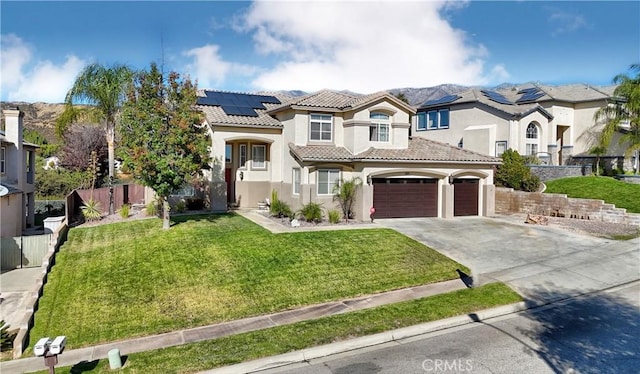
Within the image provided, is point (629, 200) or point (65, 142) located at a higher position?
point (65, 142)

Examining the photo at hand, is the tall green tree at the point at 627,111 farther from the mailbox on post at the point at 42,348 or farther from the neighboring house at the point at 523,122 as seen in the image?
the mailbox on post at the point at 42,348

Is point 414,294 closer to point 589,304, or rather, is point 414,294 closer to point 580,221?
point 589,304

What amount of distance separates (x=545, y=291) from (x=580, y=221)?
11.8 metres

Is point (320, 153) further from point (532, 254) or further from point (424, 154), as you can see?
point (532, 254)

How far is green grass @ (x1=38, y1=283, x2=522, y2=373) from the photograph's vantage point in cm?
912

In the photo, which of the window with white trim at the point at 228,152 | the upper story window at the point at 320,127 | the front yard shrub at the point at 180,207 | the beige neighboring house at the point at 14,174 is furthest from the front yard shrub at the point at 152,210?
the upper story window at the point at 320,127

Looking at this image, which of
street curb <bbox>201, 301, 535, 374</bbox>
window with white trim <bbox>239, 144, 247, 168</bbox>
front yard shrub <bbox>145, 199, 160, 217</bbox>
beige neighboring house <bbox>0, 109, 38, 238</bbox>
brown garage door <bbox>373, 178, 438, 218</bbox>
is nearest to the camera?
street curb <bbox>201, 301, 535, 374</bbox>

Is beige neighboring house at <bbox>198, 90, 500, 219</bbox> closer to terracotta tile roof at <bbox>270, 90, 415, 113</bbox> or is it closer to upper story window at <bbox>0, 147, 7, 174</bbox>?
terracotta tile roof at <bbox>270, 90, 415, 113</bbox>

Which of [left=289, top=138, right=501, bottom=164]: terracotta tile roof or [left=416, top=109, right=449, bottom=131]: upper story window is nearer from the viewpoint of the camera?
[left=289, top=138, right=501, bottom=164]: terracotta tile roof

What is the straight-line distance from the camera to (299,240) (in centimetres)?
1738

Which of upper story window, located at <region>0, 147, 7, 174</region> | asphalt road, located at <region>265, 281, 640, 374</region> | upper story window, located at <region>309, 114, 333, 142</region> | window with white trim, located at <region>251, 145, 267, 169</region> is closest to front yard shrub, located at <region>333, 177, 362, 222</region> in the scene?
upper story window, located at <region>309, 114, 333, 142</region>

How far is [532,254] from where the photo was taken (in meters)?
17.1

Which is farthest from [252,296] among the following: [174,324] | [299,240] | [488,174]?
[488,174]

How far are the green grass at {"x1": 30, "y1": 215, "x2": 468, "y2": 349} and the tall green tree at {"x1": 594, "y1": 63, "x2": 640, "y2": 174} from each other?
21.8 meters
